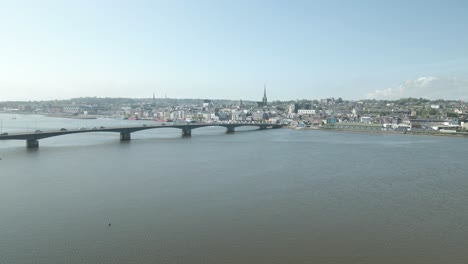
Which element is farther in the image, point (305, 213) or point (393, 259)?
point (305, 213)

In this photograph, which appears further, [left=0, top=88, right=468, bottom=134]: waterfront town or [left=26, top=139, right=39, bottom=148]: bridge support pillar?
[left=0, top=88, right=468, bottom=134]: waterfront town

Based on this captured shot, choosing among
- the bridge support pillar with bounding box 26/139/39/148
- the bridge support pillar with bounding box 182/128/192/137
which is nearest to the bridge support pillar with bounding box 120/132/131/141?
the bridge support pillar with bounding box 182/128/192/137

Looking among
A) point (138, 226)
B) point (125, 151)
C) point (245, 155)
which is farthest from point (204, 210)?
point (125, 151)

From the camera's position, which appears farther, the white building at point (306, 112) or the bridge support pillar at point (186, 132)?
the white building at point (306, 112)

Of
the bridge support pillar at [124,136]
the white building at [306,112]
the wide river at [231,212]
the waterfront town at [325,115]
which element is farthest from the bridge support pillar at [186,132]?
the white building at [306,112]

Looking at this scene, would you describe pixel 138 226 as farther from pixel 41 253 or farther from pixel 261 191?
pixel 261 191

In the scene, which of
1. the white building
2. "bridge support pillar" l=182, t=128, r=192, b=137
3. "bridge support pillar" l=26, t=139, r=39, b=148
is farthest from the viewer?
the white building

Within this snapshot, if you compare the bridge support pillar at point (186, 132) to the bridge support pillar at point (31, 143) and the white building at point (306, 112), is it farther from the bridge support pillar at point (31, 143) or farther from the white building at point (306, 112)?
the white building at point (306, 112)

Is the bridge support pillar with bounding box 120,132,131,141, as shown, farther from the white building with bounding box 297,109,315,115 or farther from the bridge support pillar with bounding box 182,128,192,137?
the white building with bounding box 297,109,315,115
